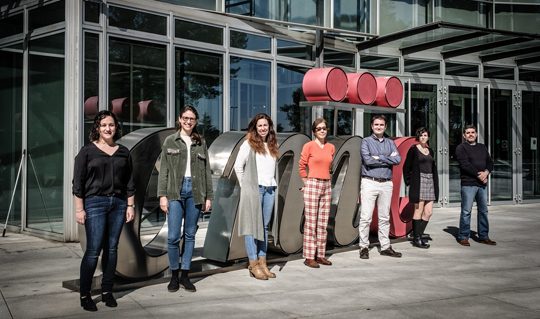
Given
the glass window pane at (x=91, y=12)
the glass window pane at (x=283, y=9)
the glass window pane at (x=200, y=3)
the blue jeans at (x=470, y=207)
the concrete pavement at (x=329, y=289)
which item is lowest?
the concrete pavement at (x=329, y=289)

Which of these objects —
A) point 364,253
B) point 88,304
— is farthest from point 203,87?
point 88,304

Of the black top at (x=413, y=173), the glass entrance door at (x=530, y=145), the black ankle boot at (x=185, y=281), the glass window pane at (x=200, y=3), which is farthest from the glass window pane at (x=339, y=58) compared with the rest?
the black ankle boot at (x=185, y=281)

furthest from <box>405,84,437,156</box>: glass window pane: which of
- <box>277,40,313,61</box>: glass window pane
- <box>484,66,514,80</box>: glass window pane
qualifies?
<box>277,40,313,61</box>: glass window pane

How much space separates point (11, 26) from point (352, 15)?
24.5ft

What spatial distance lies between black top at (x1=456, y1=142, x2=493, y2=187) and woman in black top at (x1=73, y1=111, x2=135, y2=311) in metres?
5.80

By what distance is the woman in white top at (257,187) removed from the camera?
21.2 ft

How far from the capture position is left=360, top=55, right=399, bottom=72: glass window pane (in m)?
14.6

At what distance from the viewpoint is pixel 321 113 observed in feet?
43.0

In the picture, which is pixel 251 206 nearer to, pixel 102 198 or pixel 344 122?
pixel 102 198

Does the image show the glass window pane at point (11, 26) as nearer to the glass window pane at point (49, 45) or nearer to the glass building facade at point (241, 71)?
the glass building facade at point (241, 71)

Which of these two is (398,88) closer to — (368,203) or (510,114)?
(368,203)

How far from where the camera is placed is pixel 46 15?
955cm

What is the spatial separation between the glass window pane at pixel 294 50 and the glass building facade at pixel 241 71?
0.11 ft

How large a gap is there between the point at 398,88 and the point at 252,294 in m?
5.45
